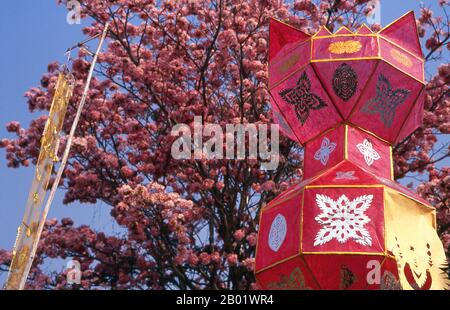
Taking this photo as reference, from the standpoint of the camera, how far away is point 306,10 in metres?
11.7

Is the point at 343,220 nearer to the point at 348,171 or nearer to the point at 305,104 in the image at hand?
the point at 348,171

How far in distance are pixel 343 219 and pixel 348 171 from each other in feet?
1.53

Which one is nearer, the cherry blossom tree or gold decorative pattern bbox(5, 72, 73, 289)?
gold decorative pattern bbox(5, 72, 73, 289)

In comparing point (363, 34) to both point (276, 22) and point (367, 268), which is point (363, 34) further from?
point (367, 268)

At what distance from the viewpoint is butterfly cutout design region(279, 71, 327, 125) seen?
6.29 m

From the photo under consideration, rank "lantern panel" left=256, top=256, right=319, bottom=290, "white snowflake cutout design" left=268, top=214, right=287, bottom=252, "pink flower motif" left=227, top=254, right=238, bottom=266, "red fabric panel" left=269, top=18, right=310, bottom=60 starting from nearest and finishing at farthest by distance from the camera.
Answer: "lantern panel" left=256, top=256, right=319, bottom=290 → "white snowflake cutout design" left=268, top=214, right=287, bottom=252 → "red fabric panel" left=269, top=18, right=310, bottom=60 → "pink flower motif" left=227, top=254, right=238, bottom=266

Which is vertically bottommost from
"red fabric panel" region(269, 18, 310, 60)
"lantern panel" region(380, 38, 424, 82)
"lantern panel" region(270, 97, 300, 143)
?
"lantern panel" region(270, 97, 300, 143)

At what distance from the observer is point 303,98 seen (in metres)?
6.38

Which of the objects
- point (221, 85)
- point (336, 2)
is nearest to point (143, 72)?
point (221, 85)

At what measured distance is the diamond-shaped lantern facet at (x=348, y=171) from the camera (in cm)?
552

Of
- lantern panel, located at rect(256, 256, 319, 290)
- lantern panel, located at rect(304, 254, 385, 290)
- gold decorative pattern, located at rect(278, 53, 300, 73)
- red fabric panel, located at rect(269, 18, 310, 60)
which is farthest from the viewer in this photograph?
red fabric panel, located at rect(269, 18, 310, 60)

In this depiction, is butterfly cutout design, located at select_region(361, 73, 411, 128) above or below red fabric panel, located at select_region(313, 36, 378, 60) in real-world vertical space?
below

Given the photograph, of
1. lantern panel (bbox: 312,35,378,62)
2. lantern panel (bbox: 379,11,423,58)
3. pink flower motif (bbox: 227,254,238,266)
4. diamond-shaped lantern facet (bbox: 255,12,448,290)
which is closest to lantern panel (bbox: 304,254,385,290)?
diamond-shaped lantern facet (bbox: 255,12,448,290)

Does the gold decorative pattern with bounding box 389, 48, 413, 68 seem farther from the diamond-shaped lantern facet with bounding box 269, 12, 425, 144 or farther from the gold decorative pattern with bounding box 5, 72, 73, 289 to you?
the gold decorative pattern with bounding box 5, 72, 73, 289
